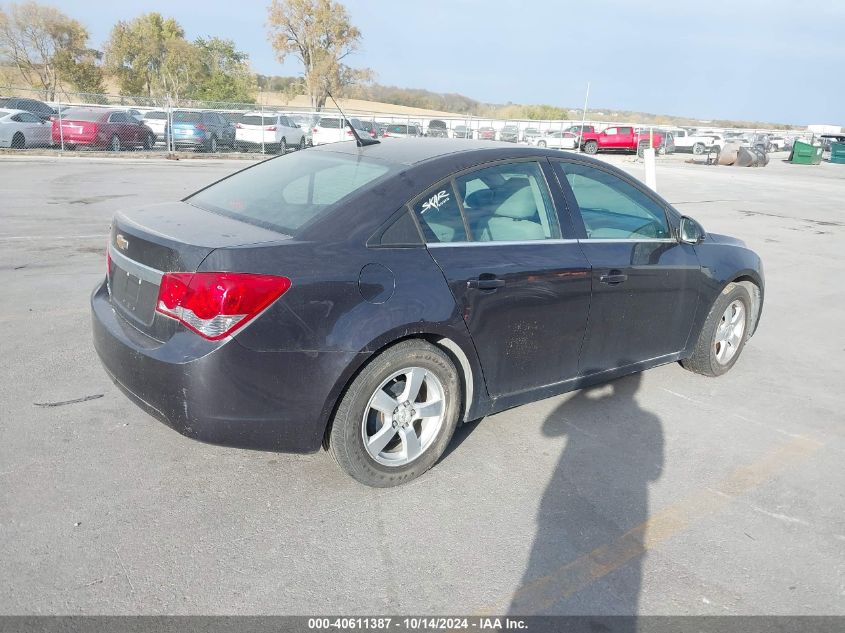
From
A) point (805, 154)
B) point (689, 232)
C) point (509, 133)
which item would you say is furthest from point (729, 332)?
point (805, 154)

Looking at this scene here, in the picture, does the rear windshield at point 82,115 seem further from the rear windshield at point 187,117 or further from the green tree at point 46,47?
the green tree at point 46,47

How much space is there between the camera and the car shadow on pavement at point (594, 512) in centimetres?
275

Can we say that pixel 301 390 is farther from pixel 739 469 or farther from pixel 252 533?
pixel 739 469

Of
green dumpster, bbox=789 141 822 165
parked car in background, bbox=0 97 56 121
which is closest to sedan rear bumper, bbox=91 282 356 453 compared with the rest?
parked car in background, bbox=0 97 56 121

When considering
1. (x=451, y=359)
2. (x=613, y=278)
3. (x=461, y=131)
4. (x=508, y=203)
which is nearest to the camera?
(x=451, y=359)

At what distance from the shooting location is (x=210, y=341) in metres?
2.95

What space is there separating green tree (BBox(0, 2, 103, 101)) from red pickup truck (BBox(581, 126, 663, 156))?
122 ft

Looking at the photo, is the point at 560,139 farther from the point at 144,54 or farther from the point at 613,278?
the point at 613,278

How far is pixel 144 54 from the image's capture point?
2222 inches

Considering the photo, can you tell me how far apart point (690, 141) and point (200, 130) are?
3448cm

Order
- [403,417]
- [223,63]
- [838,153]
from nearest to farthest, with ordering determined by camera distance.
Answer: [403,417]
[838,153]
[223,63]

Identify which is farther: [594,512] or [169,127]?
[169,127]

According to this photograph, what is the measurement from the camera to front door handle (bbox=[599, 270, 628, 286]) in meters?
4.09

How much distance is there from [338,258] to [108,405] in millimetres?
1947
